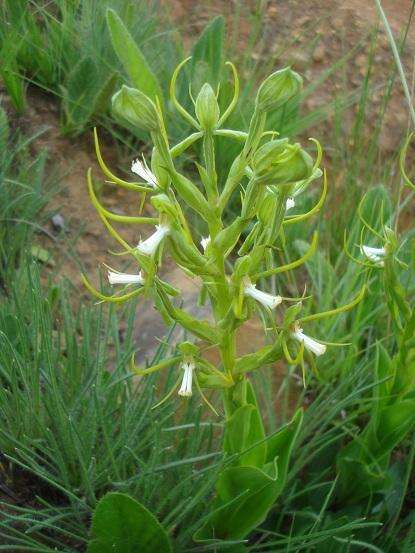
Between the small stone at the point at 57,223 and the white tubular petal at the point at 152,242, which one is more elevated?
the white tubular petal at the point at 152,242

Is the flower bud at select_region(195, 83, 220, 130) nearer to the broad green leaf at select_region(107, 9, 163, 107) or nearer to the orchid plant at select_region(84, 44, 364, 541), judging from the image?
the orchid plant at select_region(84, 44, 364, 541)

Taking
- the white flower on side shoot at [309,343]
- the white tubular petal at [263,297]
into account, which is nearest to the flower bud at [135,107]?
the white tubular petal at [263,297]

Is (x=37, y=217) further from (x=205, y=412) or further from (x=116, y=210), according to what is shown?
(x=205, y=412)

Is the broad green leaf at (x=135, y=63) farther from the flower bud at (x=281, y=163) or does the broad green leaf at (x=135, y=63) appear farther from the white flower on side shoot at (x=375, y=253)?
the flower bud at (x=281, y=163)

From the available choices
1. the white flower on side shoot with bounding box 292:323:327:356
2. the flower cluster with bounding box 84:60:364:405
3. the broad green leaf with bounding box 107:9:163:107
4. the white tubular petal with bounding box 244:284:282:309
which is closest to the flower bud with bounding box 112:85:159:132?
the flower cluster with bounding box 84:60:364:405

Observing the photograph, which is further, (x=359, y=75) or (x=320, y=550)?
(x=359, y=75)

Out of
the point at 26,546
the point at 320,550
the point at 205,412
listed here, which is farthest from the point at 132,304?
the point at 320,550

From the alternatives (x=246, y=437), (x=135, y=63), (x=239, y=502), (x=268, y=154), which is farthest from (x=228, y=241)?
(x=135, y=63)
